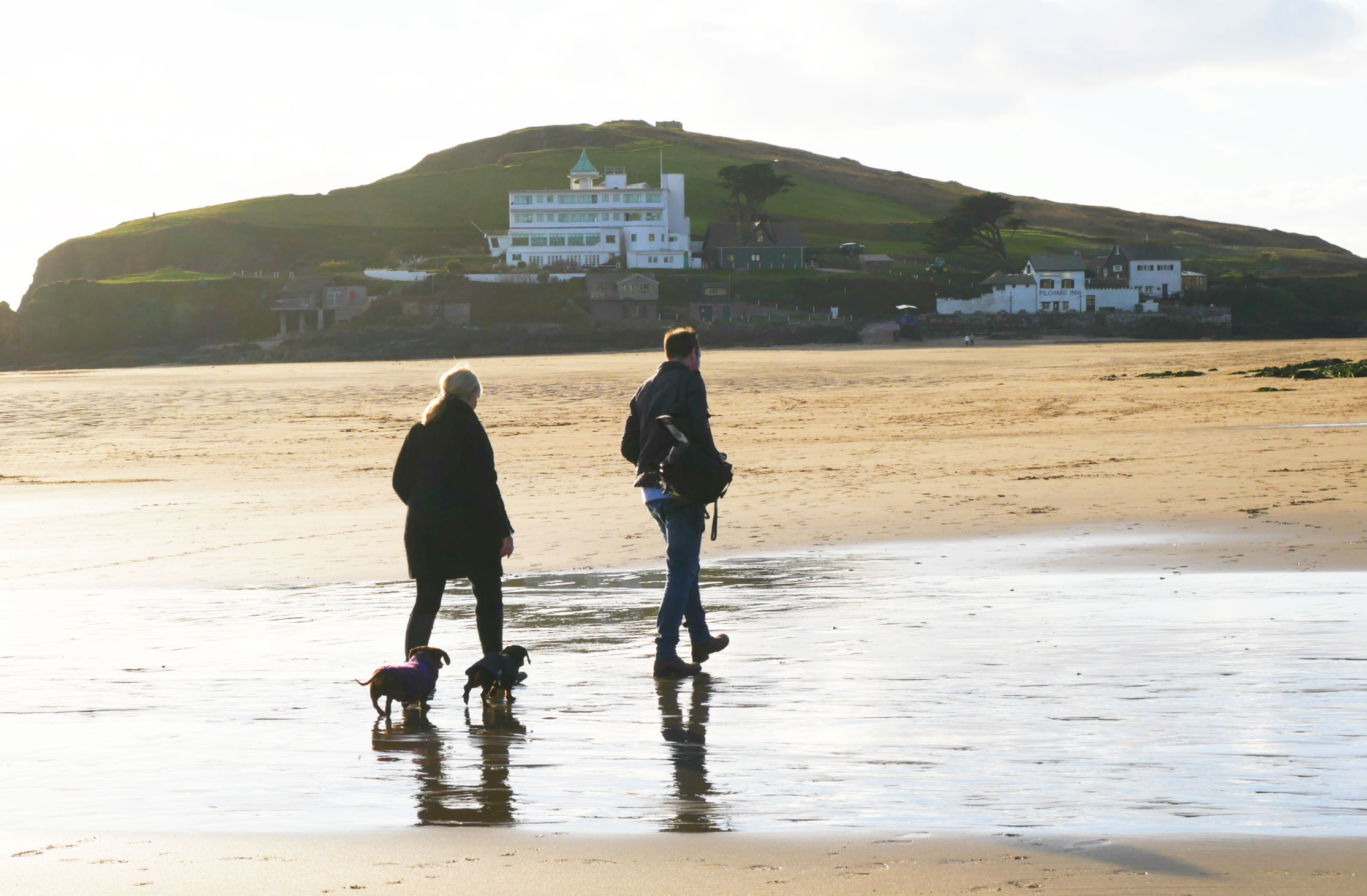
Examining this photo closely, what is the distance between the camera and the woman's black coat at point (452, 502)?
261 inches

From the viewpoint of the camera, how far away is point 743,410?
3027 cm

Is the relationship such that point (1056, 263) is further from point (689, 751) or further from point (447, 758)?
point (447, 758)

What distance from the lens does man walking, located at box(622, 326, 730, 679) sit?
6.99m

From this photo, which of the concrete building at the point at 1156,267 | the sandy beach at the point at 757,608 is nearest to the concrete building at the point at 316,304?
the concrete building at the point at 1156,267

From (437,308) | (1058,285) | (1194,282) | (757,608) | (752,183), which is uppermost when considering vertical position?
(752,183)

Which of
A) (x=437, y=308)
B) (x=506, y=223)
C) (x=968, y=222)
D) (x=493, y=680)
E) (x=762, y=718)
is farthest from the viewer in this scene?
(x=506, y=223)

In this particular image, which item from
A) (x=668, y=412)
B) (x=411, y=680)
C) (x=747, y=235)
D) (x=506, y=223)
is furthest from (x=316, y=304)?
(x=411, y=680)

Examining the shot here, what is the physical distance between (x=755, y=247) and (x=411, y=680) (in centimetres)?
10462

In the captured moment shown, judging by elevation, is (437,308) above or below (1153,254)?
below

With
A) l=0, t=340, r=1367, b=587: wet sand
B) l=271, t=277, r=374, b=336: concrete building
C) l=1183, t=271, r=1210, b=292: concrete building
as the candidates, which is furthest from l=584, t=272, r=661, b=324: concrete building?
l=0, t=340, r=1367, b=587: wet sand

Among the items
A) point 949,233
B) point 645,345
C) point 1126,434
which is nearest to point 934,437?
point 1126,434

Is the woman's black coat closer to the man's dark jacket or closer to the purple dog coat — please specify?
the purple dog coat

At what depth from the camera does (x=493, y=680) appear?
6.30 m

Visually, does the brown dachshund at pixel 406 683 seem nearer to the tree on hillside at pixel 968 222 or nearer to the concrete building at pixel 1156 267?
the concrete building at pixel 1156 267
